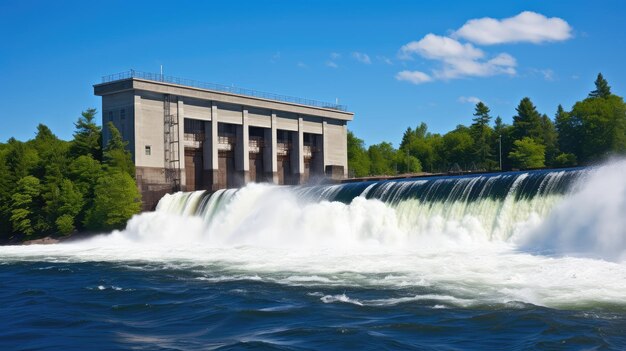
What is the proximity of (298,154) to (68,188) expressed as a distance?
22502 mm

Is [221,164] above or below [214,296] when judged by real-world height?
above

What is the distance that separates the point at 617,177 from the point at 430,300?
587 inches

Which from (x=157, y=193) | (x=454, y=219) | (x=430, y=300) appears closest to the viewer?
(x=430, y=300)

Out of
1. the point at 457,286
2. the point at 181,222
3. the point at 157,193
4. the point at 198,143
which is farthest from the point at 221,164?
the point at 457,286

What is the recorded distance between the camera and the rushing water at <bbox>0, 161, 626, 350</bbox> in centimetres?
1474

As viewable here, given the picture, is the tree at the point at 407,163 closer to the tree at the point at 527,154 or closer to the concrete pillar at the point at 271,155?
the tree at the point at 527,154

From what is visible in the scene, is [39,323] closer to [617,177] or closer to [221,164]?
[617,177]

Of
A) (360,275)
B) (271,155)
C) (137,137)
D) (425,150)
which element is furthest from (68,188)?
(425,150)

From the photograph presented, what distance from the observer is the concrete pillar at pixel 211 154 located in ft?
195

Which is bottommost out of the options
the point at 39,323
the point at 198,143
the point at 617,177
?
the point at 39,323

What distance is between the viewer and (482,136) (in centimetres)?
10075

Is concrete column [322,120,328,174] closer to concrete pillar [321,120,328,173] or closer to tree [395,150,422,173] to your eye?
concrete pillar [321,120,328,173]

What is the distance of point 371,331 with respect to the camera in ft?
48.3

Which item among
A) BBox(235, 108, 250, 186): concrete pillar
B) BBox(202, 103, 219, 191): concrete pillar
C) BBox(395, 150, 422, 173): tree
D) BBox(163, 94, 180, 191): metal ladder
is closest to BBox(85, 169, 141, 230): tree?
BBox(163, 94, 180, 191): metal ladder
